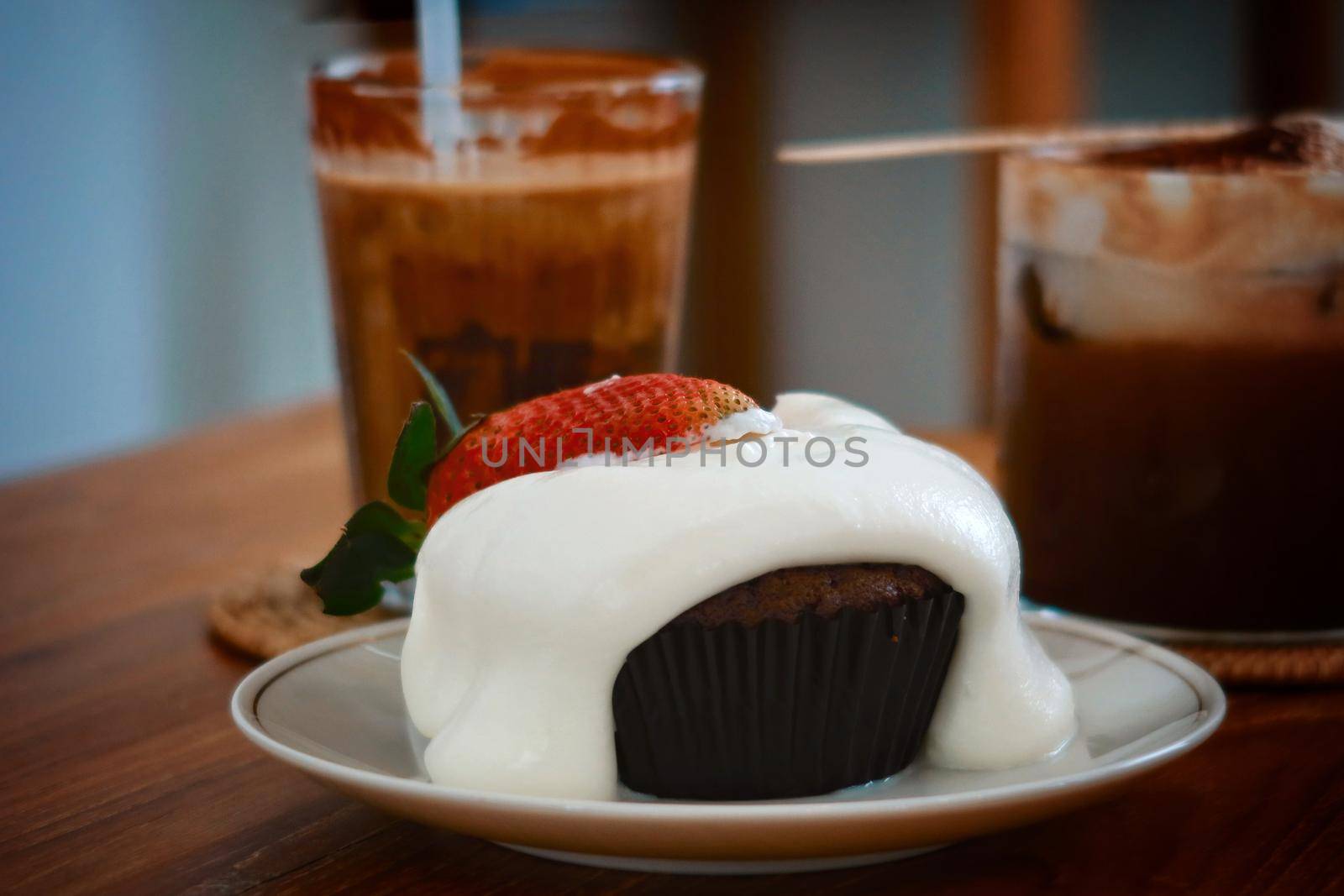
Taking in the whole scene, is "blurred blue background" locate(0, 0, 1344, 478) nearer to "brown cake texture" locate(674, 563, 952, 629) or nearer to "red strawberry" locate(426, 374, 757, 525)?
"red strawberry" locate(426, 374, 757, 525)

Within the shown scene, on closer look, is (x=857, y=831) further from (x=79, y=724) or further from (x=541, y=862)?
(x=79, y=724)

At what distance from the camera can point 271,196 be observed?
205 cm

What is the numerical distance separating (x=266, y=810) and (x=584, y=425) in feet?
0.57

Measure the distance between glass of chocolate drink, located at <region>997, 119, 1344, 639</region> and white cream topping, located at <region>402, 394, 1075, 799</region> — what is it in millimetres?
184

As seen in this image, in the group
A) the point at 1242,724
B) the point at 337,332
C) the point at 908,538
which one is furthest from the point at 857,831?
the point at 337,332

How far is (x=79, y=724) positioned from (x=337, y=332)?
0.84ft

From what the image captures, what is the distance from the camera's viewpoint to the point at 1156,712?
517 millimetres

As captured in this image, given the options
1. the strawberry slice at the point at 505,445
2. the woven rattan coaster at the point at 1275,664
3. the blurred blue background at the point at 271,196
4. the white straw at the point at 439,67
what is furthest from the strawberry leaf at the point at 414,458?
the blurred blue background at the point at 271,196

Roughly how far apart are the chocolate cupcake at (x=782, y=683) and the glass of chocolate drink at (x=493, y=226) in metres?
0.30

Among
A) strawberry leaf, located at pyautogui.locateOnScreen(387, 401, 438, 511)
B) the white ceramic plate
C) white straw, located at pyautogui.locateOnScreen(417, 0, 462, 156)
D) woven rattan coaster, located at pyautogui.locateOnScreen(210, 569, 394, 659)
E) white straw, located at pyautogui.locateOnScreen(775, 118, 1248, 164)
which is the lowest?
woven rattan coaster, located at pyautogui.locateOnScreen(210, 569, 394, 659)

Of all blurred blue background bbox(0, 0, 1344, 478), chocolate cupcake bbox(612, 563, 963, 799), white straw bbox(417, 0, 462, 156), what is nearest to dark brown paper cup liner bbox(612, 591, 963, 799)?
chocolate cupcake bbox(612, 563, 963, 799)

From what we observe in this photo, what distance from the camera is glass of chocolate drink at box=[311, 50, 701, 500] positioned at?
0.74 meters

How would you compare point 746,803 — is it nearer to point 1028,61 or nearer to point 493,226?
point 493,226

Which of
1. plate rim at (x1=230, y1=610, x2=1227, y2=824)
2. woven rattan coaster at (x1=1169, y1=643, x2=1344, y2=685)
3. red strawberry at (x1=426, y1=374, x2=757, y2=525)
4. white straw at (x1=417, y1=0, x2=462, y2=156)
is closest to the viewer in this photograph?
plate rim at (x1=230, y1=610, x2=1227, y2=824)
